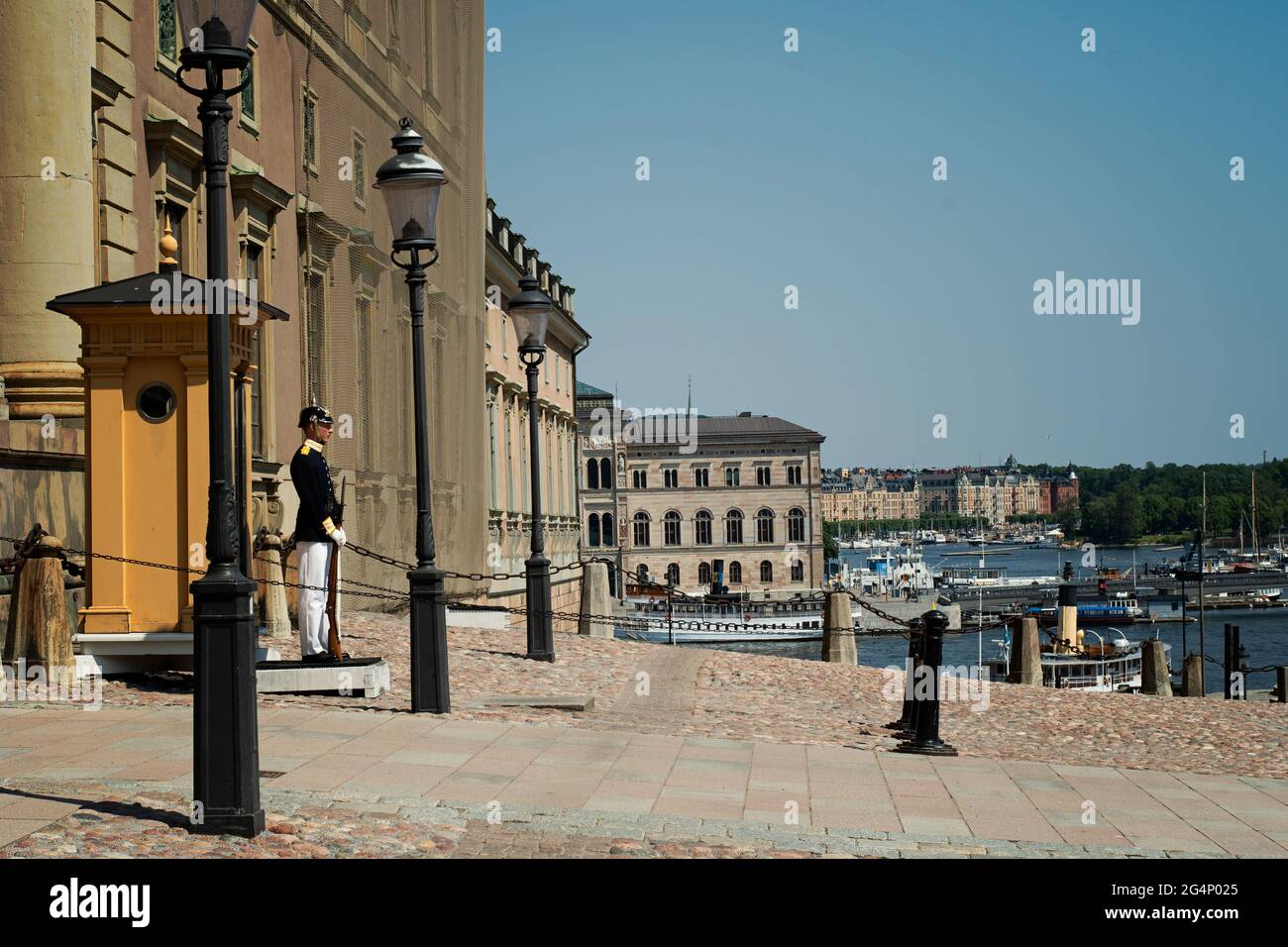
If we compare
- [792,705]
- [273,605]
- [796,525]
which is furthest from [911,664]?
[796,525]

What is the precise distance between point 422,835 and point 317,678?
5127mm

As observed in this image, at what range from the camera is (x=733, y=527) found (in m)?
122


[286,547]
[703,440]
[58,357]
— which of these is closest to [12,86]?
[58,357]

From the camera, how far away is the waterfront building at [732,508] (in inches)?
4756

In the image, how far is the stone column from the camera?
1430 cm

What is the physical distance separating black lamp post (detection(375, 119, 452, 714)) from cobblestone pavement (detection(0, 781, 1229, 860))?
12.5 ft

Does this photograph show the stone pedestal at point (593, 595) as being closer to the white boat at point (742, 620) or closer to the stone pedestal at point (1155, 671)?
the stone pedestal at point (1155, 671)

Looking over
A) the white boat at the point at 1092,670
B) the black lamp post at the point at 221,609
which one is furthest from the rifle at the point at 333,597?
the white boat at the point at 1092,670

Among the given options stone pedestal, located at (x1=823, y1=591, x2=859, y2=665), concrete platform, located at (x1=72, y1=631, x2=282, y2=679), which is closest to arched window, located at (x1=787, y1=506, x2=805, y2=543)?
stone pedestal, located at (x1=823, y1=591, x2=859, y2=665)

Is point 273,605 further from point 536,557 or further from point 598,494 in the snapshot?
point 598,494

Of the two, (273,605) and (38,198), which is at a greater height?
(38,198)

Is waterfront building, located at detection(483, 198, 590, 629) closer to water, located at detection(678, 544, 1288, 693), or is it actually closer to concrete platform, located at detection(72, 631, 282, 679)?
water, located at detection(678, 544, 1288, 693)
